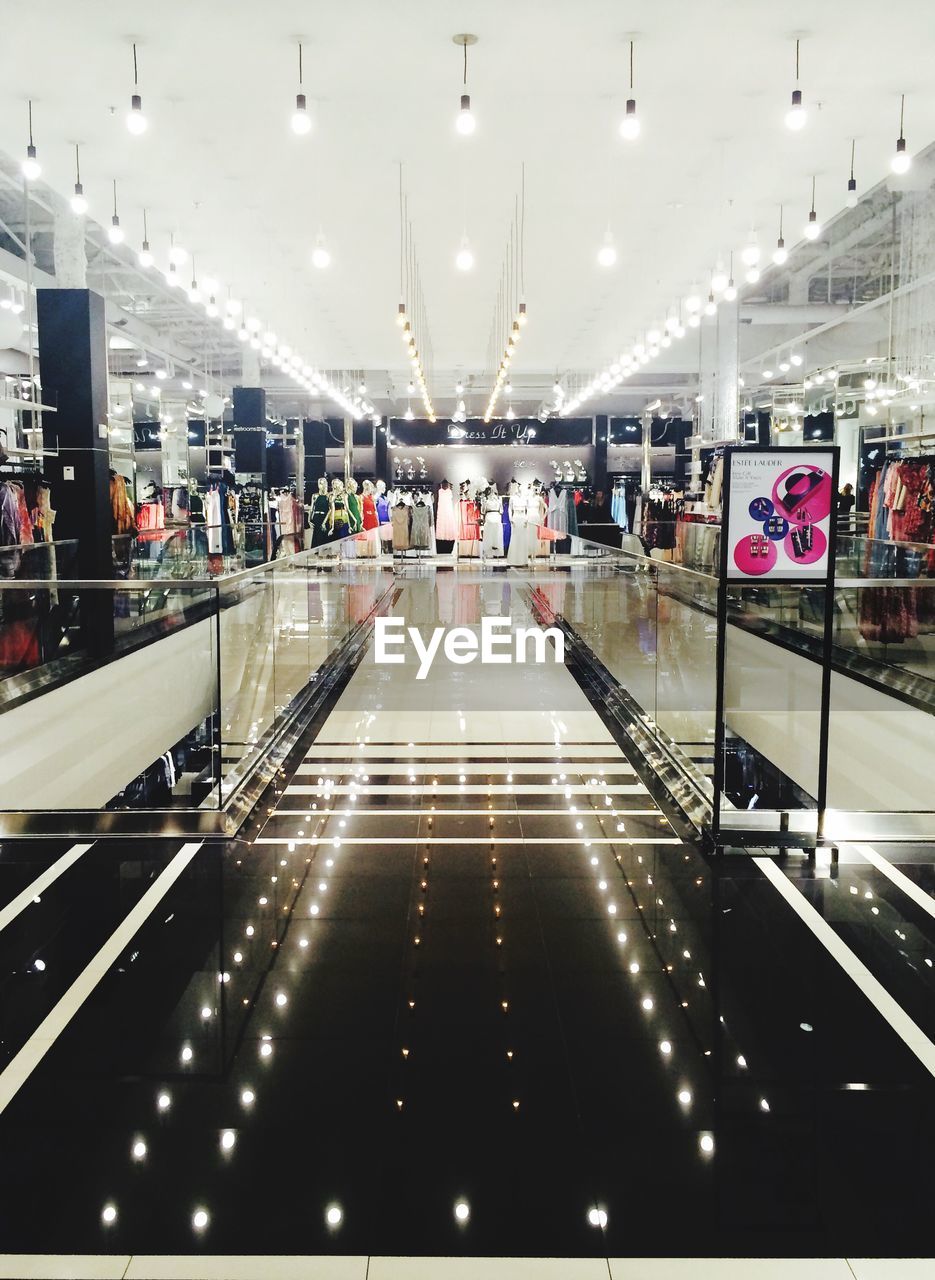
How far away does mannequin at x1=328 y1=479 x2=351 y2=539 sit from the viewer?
1920 cm

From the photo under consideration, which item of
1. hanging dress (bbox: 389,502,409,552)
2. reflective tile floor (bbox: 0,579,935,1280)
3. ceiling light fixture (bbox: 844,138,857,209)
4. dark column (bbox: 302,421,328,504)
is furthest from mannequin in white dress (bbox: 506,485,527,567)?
reflective tile floor (bbox: 0,579,935,1280)

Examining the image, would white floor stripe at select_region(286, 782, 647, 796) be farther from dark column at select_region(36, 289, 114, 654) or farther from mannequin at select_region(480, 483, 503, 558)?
mannequin at select_region(480, 483, 503, 558)

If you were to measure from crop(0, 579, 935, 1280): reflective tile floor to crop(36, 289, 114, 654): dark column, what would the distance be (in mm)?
6405

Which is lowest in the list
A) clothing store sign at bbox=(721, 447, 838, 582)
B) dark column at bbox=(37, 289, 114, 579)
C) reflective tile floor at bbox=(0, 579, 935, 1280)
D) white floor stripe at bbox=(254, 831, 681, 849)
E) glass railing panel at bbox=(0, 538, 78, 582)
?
reflective tile floor at bbox=(0, 579, 935, 1280)

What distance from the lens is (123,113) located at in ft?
24.6

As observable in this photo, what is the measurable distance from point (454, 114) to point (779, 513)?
4888mm

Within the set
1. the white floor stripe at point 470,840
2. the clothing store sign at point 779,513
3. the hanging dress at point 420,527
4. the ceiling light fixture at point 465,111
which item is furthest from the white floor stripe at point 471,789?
the hanging dress at point 420,527

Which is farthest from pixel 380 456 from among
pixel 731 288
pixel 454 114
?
pixel 454 114

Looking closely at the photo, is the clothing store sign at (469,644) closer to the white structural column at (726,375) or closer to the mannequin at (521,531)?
the white structural column at (726,375)

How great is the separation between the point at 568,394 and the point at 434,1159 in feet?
85.8

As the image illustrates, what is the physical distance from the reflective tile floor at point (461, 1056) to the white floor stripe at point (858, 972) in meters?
0.01

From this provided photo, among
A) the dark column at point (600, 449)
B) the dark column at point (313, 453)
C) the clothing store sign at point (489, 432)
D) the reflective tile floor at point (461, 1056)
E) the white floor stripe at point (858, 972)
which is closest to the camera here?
the reflective tile floor at point (461, 1056)

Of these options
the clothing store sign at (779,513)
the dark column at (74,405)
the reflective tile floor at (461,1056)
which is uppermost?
the dark column at (74,405)

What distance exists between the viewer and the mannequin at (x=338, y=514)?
19203mm
